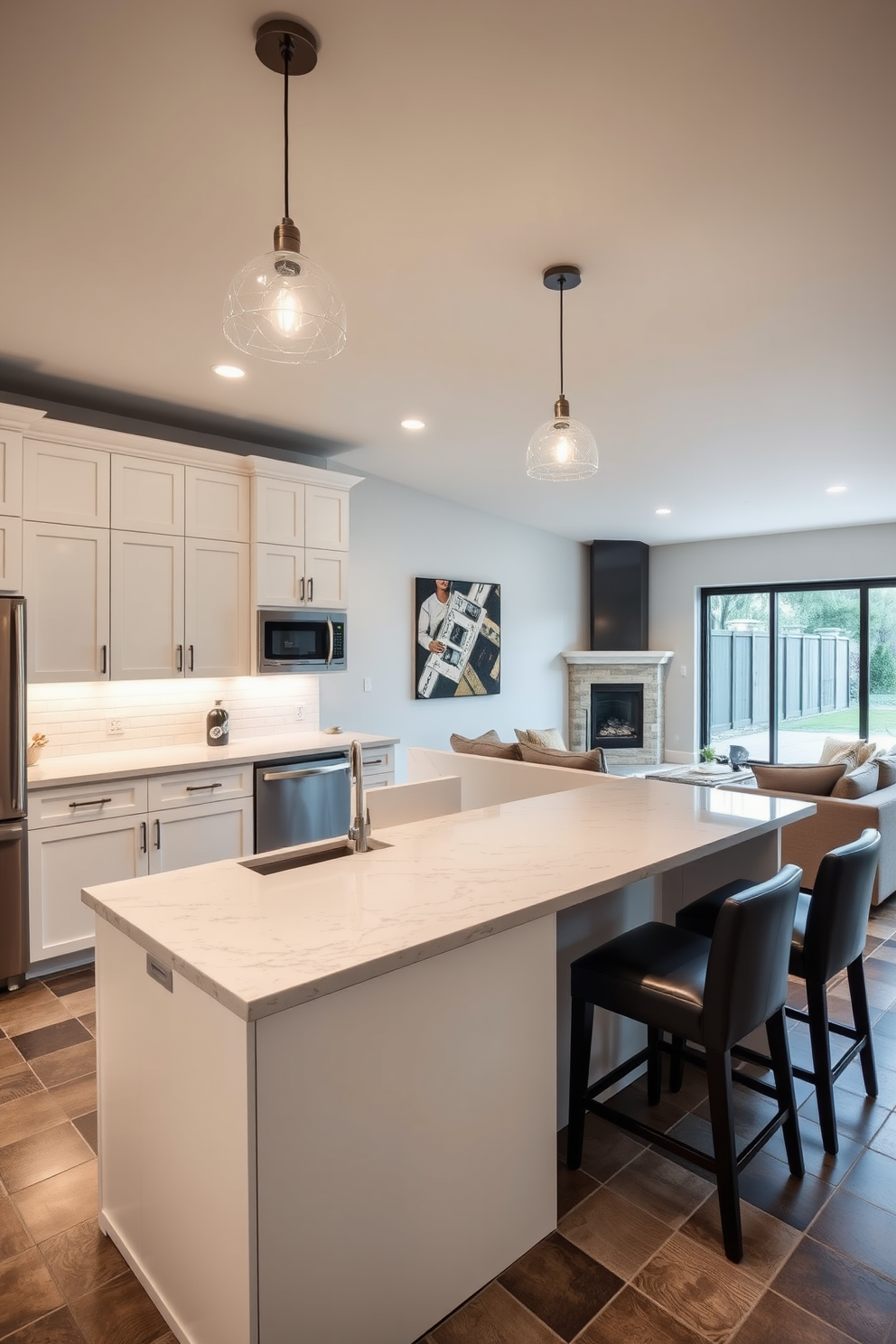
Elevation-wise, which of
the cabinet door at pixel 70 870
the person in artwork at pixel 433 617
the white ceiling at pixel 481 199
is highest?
the white ceiling at pixel 481 199

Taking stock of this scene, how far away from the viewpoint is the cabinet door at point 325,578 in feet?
15.9

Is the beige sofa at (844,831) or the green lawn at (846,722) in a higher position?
the green lawn at (846,722)

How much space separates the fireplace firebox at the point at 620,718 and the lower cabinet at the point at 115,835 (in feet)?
16.7

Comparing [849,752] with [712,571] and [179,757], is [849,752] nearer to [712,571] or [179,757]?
[712,571]

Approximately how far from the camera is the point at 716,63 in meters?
1.84

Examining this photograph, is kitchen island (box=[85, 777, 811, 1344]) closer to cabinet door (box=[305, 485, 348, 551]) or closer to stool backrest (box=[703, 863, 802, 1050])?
stool backrest (box=[703, 863, 802, 1050])

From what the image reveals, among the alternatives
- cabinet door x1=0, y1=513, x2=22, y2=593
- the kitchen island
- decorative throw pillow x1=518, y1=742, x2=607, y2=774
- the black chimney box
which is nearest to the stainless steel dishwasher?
decorative throw pillow x1=518, y1=742, x2=607, y2=774

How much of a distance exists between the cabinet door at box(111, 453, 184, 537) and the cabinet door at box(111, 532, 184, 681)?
7 cm

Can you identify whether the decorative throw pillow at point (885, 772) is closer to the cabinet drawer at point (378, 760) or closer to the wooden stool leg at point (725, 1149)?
the cabinet drawer at point (378, 760)

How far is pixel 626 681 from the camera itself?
8.34m

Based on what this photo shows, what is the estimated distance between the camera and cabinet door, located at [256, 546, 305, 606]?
4582 mm

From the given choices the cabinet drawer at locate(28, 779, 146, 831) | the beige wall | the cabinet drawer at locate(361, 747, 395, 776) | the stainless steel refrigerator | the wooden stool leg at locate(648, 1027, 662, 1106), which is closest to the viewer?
the wooden stool leg at locate(648, 1027, 662, 1106)

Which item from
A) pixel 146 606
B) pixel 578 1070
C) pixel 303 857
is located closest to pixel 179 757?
pixel 146 606

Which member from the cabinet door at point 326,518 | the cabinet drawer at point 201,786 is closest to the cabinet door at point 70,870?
the cabinet drawer at point 201,786
